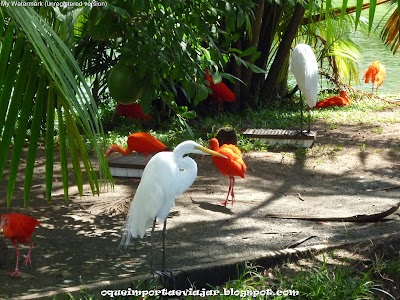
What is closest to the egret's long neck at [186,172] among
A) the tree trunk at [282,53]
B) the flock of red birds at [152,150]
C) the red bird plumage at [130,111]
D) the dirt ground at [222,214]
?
the dirt ground at [222,214]

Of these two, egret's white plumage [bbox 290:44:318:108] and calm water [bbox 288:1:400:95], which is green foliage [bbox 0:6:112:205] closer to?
egret's white plumage [bbox 290:44:318:108]

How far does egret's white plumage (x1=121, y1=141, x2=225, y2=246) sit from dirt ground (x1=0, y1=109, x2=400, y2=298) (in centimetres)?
34

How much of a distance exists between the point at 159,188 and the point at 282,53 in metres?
6.13

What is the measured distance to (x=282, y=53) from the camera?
930cm

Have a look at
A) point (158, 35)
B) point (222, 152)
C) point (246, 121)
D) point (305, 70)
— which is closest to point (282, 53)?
point (246, 121)

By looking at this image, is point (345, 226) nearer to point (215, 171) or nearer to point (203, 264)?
point (203, 264)

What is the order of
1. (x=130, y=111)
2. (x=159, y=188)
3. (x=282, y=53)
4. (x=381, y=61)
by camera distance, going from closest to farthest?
(x=159, y=188), (x=130, y=111), (x=282, y=53), (x=381, y=61)

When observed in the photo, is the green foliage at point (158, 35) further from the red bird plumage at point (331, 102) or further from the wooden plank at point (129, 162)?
the red bird plumage at point (331, 102)

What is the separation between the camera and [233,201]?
534 centimetres

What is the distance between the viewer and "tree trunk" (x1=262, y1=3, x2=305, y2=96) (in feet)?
29.0

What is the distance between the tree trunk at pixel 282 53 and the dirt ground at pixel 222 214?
231 centimetres

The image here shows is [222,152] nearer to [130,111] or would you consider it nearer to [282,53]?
[130,111]

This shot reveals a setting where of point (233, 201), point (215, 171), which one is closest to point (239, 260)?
point (233, 201)

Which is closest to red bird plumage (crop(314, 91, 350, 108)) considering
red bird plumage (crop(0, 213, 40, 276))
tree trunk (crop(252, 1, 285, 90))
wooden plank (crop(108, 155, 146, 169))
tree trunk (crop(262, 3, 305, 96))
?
tree trunk (crop(262, 3, 305, 96))
